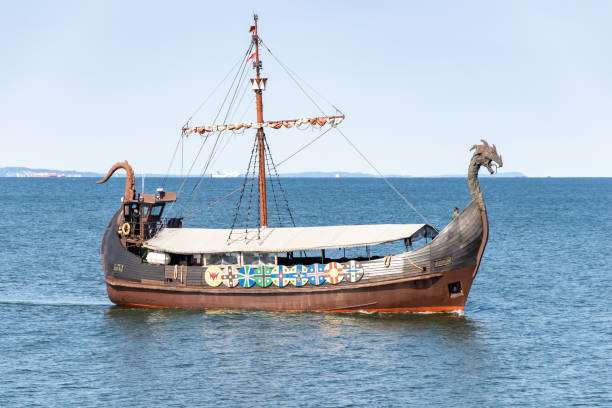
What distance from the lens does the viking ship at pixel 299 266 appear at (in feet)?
112

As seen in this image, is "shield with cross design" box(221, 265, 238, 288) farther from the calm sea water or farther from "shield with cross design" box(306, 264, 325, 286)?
"shield with cross design" box(306, 264, 325, 286)

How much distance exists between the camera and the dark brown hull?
34125 millimetres

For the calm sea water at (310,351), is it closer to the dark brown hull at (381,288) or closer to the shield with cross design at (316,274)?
the dark brown hull at (381,288)

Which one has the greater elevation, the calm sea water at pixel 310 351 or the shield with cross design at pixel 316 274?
the shield with cross design at pixel 316 274

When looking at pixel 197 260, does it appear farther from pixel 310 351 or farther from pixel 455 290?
pixel 455 290

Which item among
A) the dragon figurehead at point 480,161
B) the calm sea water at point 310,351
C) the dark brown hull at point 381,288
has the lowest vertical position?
the calm sea water at point 310,351

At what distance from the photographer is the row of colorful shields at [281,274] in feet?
114

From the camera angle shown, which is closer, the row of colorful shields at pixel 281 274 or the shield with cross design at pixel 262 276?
the row of colorful shields at pixel 281 274

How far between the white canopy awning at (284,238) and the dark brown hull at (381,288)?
46.4 inches

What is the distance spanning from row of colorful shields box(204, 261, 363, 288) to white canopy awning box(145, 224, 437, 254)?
0.88 m

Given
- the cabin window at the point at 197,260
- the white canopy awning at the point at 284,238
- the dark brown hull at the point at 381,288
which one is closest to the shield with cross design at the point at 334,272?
the dark brown hull at the point at 381,288

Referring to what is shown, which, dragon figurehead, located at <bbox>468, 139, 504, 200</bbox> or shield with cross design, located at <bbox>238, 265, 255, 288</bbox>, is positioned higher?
dragon figurehead, located at <bbox>468, 139, 504, 200</bbox>

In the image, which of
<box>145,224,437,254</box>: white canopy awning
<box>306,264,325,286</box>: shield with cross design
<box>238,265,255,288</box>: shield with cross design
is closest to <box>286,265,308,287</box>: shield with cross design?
<box>306,264,325,286</box>: shield with cross design

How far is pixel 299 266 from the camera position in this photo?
35250 millimetres
